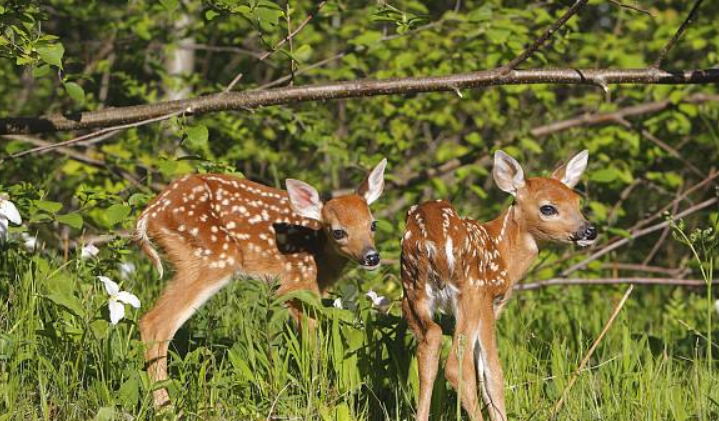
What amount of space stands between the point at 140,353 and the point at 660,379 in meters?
2.34

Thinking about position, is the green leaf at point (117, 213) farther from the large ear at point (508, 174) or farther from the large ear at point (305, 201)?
A: the large ear at point (508, 174)

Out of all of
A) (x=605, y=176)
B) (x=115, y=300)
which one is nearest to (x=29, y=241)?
(x=115, y=300)

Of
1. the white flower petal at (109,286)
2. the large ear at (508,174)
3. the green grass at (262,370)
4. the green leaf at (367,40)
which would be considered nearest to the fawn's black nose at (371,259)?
the green grass at (262,370)

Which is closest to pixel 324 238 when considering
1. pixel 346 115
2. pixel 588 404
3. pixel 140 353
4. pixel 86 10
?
pixel 140 353

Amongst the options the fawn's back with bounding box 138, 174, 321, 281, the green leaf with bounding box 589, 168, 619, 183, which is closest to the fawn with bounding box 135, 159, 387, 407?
the fawn's back with bounding box 138, 174, 321, 281

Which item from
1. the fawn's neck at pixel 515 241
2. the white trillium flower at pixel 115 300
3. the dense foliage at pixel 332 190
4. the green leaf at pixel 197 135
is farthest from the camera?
the fawn's neck at pixel 515 241

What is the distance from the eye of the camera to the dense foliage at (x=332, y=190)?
15.2 ft

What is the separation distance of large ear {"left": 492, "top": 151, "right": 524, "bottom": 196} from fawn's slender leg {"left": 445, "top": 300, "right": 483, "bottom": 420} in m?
1.09

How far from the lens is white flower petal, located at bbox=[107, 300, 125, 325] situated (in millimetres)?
4418

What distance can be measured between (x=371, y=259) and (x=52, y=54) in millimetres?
1886

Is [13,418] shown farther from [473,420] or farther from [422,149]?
[422,149]

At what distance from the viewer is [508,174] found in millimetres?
5348

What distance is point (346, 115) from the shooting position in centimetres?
1015

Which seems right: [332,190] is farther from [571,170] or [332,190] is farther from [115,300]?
[115,300]
